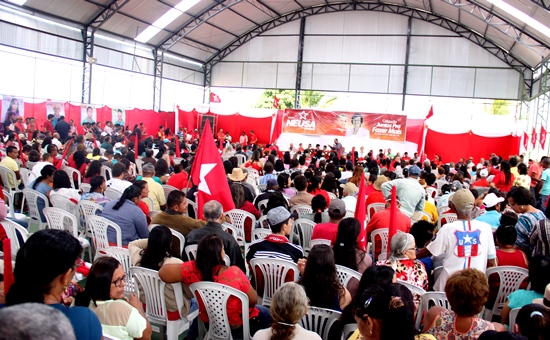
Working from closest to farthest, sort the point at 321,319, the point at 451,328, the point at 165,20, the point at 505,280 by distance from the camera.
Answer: the point at 451,328, the point at 321,319, the point at 505,280, the point at 165,20

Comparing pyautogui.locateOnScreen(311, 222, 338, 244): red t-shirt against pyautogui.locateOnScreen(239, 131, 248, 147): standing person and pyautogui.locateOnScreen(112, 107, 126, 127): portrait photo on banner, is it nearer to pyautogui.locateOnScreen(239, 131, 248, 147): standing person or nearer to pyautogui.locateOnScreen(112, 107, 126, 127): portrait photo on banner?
pyautogui.locateOnScreen(112, 107, 126, 127): portrait photo on banner

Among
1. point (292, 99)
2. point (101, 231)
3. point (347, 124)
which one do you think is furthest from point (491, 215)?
point (292, 99)

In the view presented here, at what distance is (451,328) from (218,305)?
4.29 ft

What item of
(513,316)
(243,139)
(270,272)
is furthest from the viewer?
(243,139)

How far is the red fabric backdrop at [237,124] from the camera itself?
69.6 ft

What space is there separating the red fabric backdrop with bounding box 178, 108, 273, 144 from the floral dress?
1885cm

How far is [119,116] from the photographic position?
18438mm

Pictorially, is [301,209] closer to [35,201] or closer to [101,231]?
[101,231]

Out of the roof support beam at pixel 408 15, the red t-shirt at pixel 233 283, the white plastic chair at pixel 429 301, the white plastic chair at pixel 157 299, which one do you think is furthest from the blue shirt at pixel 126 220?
the roof support beam at pixel 408 15

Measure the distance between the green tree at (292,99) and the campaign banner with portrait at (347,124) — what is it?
6882 millimetres

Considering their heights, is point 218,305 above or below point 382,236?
below

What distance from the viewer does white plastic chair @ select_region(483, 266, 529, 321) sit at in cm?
333

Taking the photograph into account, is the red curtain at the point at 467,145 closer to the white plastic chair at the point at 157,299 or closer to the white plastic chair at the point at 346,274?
the white plastic chair at the point at 346,274

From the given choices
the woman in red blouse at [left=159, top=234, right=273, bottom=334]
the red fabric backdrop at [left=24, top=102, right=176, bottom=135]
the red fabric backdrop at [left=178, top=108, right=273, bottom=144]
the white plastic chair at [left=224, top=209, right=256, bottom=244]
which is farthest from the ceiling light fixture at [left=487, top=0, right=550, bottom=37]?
the red fabric backdrop at [left=24, top=102, right=176, bottom=135]
